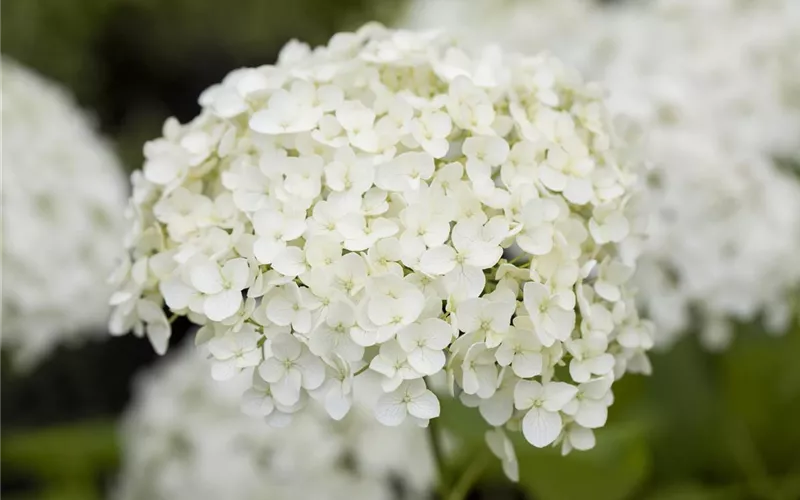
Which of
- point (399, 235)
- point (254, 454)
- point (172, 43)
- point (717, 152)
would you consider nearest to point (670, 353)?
point (717, 152)

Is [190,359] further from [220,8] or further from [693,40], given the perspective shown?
[220,8]

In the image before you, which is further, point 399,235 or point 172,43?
point 172,43

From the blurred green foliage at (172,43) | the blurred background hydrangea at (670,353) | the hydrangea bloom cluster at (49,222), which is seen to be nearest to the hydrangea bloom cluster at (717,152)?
the blurred background hydrangea at (670,353)

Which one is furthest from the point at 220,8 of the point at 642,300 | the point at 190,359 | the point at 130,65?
the point at 642,300

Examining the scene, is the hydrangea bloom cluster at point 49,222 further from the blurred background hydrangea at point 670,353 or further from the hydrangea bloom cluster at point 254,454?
the hydrangea bloom cluster at point 254,454

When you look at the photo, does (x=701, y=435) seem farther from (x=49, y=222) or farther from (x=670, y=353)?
(x=49, y=222)

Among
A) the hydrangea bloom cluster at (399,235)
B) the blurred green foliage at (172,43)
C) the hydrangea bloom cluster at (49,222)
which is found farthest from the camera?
the blurred green foliage at (172,43)

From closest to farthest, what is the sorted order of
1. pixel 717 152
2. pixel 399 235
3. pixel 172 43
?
pixel 399 235 → pixel 717 152 → pixel 172 43
